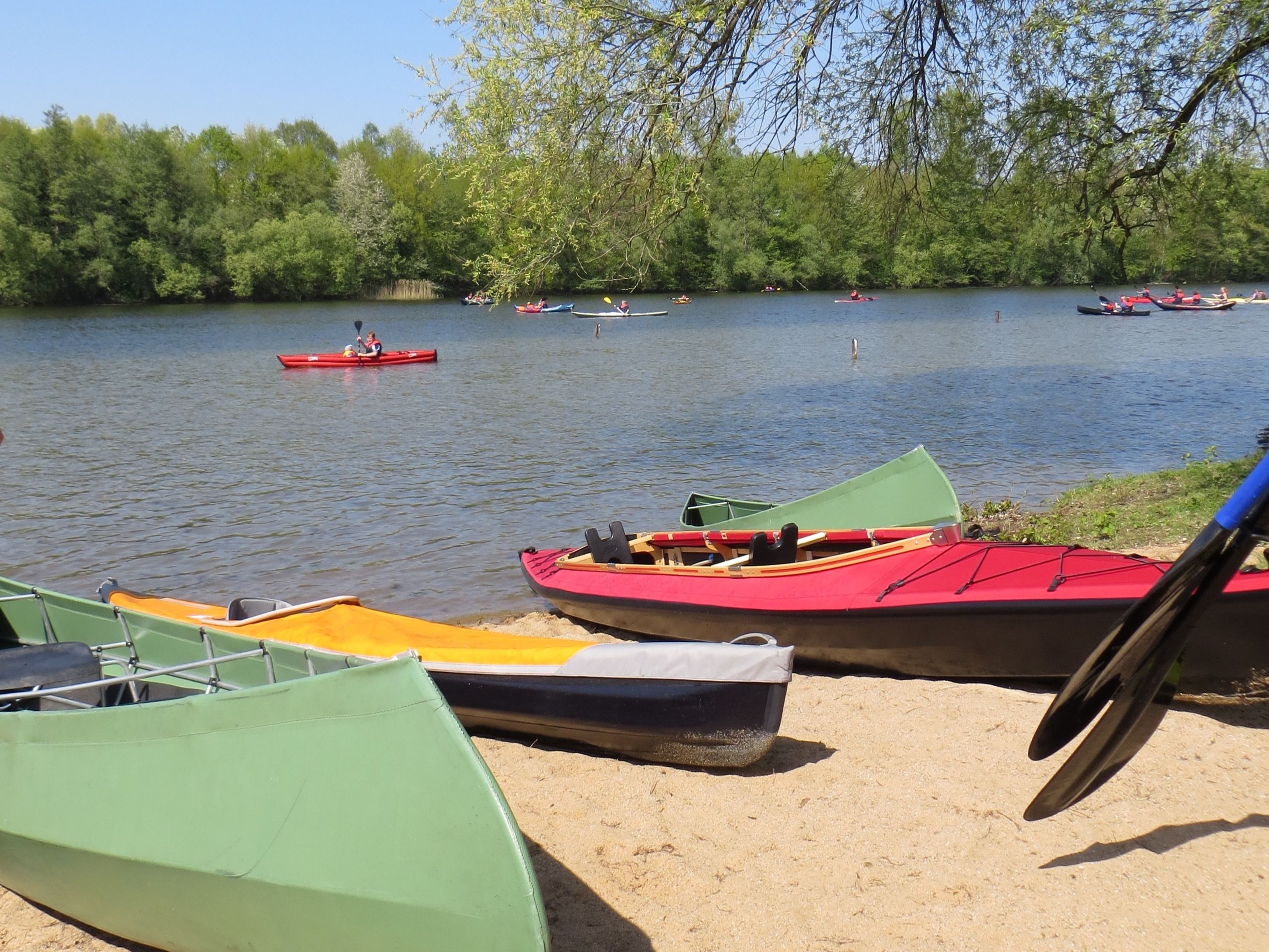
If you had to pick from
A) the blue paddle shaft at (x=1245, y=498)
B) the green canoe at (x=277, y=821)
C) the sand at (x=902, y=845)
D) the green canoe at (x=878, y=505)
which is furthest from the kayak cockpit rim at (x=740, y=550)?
the green canoe at (x=277, y=821)

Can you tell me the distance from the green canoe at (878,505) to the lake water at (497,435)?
8.77ft

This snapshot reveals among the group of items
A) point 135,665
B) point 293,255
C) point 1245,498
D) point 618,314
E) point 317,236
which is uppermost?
point 317,236

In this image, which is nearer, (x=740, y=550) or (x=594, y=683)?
(x=594, y=683)

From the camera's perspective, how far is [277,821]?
11.9 feet

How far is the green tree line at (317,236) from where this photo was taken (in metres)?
15.9

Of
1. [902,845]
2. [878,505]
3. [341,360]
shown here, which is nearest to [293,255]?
[341,360]

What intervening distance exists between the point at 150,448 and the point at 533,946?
18.6 metres

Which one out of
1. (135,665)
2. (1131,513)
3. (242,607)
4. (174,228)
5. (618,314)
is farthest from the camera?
(174,228)

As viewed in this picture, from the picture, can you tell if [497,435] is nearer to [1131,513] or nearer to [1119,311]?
[1131,513]

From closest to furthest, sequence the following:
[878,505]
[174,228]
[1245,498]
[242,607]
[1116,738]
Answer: [1245,498] < [1116,738] < [242,607] < [878,505] < [174,228]

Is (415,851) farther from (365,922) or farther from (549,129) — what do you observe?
(549,129)

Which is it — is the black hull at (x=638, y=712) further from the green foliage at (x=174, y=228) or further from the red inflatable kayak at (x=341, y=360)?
the green foliage at (x=174, y=228)

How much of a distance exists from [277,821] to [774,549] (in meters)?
5.18

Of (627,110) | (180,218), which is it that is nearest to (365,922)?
(627,110)
